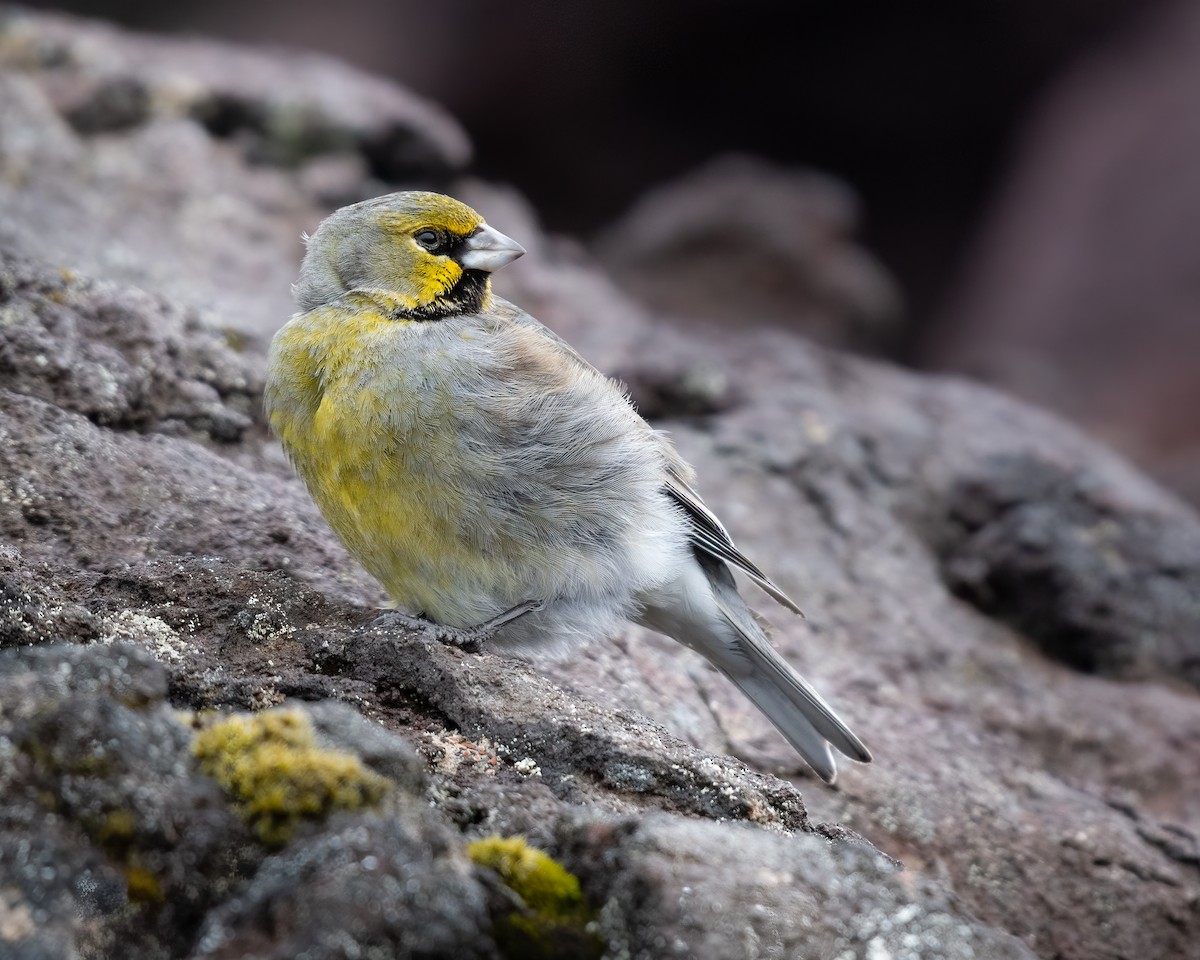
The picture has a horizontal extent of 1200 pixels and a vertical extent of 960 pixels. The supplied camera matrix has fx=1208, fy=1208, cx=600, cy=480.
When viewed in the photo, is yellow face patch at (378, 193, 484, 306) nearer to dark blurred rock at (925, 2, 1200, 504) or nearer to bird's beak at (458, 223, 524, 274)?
bird's beak at (458, 223, 524, 274)

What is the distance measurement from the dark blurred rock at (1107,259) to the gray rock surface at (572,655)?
2968 millimetres

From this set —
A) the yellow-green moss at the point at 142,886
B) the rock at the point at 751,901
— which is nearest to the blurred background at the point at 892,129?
the rock at the point at 751,901

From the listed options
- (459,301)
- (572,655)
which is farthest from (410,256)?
(572,655)

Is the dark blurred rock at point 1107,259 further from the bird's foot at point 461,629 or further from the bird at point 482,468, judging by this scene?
the bird's foot at point 461,629

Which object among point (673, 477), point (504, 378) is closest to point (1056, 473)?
point (673, 477)

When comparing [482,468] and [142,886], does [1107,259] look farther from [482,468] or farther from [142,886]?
[142,886]

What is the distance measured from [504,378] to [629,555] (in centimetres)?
64

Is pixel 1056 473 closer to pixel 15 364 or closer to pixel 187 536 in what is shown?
pixel 187 536

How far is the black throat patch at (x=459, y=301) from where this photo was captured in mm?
3780

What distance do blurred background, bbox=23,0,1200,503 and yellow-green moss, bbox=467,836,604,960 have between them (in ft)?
24.1

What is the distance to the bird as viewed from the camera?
130 inches

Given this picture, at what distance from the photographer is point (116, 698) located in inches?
82.5

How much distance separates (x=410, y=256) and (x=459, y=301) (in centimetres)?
21

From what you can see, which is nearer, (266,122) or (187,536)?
(187,536)
